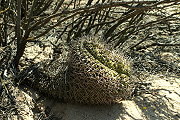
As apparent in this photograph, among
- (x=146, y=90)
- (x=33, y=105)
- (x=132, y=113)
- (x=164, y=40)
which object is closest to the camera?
(x=33, y=105)

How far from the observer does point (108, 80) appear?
10.6 feet

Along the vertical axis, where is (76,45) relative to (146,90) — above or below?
above

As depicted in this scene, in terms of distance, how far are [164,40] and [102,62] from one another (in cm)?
212

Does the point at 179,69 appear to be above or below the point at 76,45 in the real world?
below

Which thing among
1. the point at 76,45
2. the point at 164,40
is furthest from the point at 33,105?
the point at 164,40

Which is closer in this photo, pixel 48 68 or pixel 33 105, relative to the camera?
pixel 33 105

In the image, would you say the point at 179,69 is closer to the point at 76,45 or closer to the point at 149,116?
the point at 149,116

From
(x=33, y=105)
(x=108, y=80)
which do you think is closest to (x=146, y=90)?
Answer: (x=108, y=80)

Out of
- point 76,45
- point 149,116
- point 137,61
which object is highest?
point 76,45

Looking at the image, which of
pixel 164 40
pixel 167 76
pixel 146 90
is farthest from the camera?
pixel 164 40

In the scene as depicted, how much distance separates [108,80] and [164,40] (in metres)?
2.26

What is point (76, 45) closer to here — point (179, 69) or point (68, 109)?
→ point (68, 109)

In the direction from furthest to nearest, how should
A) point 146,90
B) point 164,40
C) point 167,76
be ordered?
point 164,40 < point 167,76 < point 146,90

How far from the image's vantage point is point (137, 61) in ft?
14.0
